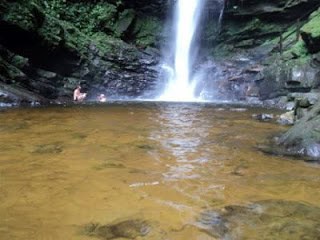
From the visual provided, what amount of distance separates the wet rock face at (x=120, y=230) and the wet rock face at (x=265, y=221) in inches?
20.4

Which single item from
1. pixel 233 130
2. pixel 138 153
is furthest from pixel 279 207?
pixel 233 130

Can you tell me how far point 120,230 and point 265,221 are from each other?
1.25 metres

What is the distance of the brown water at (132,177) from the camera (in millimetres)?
3537

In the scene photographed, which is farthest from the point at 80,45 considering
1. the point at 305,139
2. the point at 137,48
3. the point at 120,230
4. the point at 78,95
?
the point at 120,230

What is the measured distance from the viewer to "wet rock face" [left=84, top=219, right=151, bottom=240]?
10.5 feet

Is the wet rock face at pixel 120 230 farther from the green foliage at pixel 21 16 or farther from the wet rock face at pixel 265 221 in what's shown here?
the green foliage at pixel 21 16

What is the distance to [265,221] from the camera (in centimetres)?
352

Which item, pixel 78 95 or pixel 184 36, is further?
pixel 184 36

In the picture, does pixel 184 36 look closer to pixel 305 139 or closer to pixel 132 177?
Answer: pixel 305 139

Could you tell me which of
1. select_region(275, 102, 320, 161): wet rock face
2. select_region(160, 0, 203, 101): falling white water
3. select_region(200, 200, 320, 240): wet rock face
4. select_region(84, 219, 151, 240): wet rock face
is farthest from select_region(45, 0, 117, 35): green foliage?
select_region(84, 219, 151, 240): wet rock face

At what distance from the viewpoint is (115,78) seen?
19.9 meters

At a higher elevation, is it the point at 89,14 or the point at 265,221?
the point at 89,14

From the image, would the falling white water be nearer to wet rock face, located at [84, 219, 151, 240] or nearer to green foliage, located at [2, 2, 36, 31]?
green foliage, located at [2, 2, 36, 31]

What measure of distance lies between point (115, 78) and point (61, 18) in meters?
4.75
